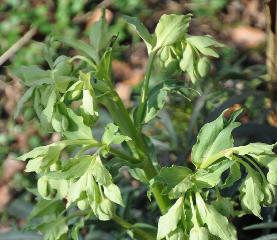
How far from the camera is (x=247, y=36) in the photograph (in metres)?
3.10

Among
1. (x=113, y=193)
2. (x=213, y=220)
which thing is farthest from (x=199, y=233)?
(x=113, y=193)

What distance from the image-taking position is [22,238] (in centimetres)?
172

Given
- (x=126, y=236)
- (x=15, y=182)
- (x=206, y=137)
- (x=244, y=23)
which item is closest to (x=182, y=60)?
(x=206, y=137)

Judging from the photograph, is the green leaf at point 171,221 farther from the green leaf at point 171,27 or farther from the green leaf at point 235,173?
the green leaf at point 171,27

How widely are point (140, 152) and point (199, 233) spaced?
26cm

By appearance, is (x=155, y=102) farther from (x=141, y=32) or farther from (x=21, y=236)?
(x=21, y=236)

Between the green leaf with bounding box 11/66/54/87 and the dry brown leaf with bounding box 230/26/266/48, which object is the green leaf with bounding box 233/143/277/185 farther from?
the dry brown leaf with bounding box 230/26/266/48

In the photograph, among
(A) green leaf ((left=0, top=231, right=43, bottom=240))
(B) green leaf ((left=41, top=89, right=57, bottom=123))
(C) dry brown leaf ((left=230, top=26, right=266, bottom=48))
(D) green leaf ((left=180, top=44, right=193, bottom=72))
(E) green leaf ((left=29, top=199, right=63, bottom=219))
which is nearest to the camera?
(B) green leaf ((left=41, top=89, right=57, bottom=123))

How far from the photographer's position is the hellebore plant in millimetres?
1110

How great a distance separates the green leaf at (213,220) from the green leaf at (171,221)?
3cm

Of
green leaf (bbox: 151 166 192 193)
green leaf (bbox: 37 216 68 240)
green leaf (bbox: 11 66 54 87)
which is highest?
green leaf (bbox: 11 66 54 87)

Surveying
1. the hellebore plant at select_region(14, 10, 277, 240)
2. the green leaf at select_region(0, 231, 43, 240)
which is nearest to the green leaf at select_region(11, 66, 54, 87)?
the hellebore plant at select_region(14, 10, 277, 240)

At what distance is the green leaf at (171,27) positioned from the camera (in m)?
1.25

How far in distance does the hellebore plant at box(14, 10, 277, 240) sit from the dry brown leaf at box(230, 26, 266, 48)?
1.76m
